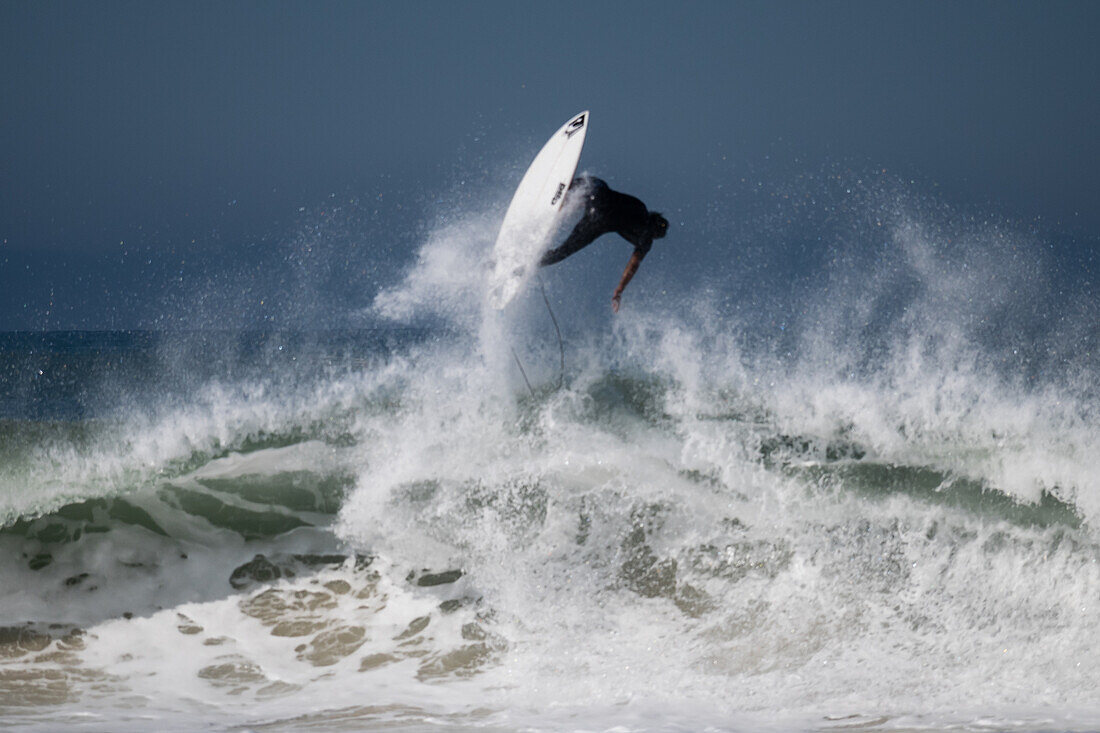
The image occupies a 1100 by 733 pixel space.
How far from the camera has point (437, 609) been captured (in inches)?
155

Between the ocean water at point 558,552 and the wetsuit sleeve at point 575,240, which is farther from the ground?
the wetsuit sleeve at point 575,240

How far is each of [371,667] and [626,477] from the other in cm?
183

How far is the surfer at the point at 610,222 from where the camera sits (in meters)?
5.23

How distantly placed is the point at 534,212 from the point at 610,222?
55 cm

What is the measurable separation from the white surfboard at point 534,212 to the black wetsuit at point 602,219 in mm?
127

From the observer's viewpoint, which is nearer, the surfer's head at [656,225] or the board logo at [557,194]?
the board logo at [557,194]

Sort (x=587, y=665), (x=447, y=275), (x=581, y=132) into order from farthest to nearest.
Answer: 1. (x=447, y=275)
2. (x=581, y=132)
3. (x=587, y=665)

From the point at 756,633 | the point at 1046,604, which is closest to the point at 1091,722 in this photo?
the point at 1046,604

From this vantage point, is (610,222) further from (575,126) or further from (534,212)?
(575,126)

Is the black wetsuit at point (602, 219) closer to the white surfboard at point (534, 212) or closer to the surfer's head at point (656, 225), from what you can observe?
the surfer's head at point (656, 225)

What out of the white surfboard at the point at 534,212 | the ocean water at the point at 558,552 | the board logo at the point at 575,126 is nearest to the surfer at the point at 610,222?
the white surfboard at the point at 534,212

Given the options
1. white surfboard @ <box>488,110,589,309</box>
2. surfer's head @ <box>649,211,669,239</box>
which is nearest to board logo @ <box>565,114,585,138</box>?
white surfboard @ <box>488,110,589,309</box>

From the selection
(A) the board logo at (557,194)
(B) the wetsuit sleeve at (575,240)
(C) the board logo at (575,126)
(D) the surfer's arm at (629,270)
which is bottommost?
(D) the surfer's arm at (629,270)

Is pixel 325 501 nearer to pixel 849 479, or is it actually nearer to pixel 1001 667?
pixel 849 479
